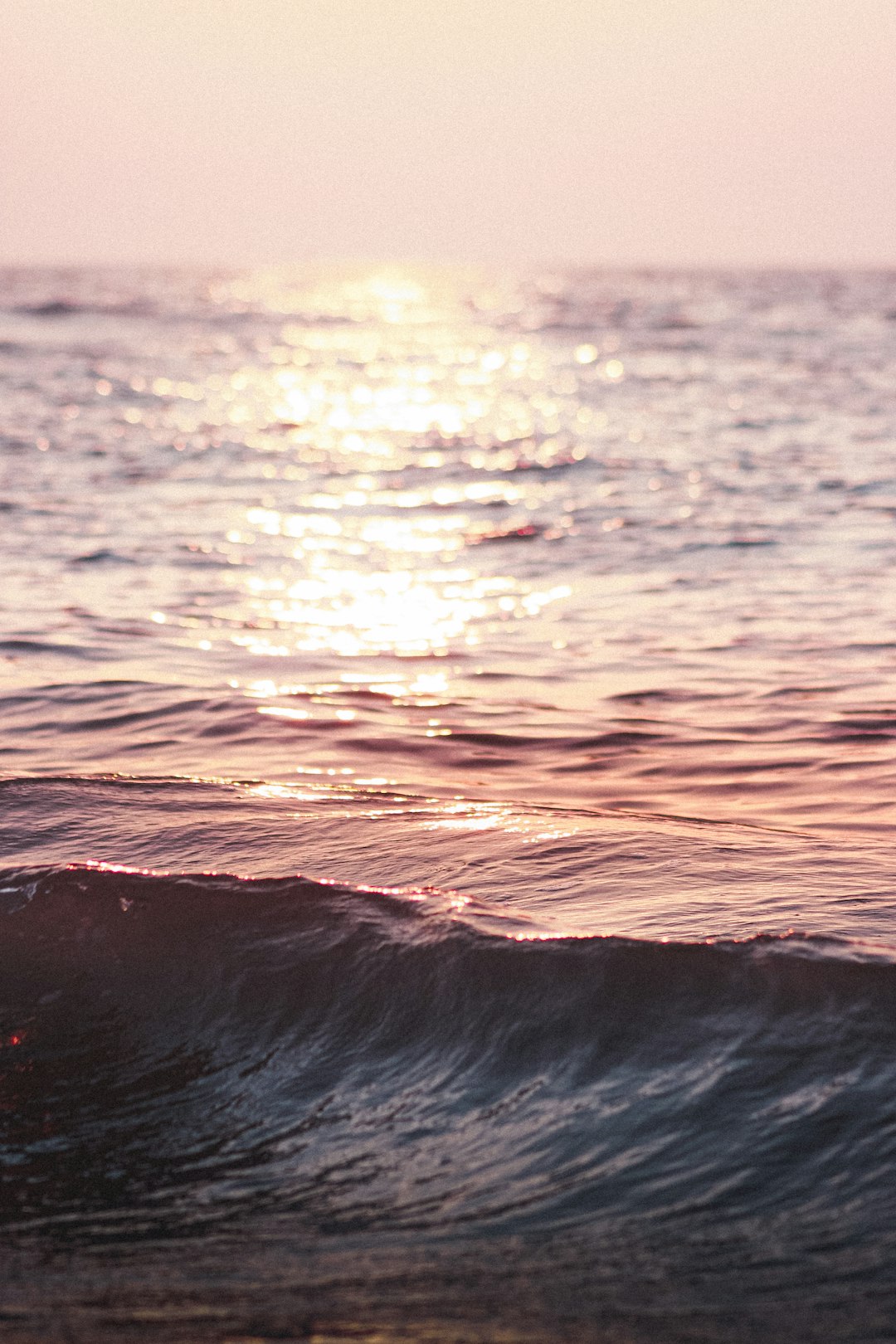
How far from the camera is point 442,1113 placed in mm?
3463

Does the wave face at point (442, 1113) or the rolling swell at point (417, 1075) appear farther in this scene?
the rolling swell at point (417, 1075)

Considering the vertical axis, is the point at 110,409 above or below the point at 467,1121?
above

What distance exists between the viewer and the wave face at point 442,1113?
2855mm

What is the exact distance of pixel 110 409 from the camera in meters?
25.4

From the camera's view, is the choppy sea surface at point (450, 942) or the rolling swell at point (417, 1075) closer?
the choppy sea surface at point (450, 942)

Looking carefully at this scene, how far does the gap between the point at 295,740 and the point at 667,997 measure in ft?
11.4

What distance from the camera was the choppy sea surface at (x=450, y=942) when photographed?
291cm

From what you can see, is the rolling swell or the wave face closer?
the wave face

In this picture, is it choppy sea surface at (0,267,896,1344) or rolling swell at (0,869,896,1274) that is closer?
choppy sea surface at (0,267,896,1344)

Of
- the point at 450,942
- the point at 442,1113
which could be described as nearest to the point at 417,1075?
the point at 442,1113

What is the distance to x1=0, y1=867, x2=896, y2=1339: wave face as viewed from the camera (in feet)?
9.37

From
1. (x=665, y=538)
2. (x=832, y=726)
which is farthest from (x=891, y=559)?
(x=832, y=726)

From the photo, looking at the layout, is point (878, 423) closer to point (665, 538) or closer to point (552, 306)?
point (665, 538)

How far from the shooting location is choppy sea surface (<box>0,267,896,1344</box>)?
2.91 metres
